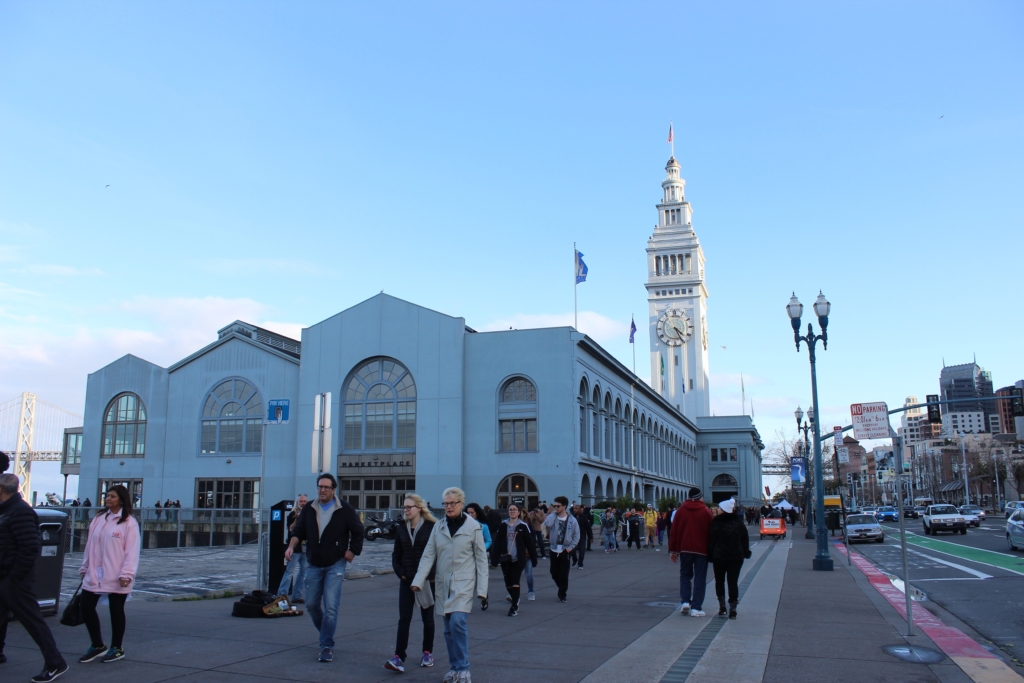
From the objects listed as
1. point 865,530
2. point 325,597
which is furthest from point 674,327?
point 325,597

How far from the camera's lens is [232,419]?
54531mm

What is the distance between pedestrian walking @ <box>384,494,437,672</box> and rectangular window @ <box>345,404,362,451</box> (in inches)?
1715

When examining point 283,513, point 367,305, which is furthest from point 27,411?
point 283,513

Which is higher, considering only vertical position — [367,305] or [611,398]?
[367,305]

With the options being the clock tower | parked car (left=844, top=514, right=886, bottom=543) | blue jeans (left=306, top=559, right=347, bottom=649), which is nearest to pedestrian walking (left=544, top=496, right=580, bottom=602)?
blue jeans (left=306, top=559, right=347, bottom=649)

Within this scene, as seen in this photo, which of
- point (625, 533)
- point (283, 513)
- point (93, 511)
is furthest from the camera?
point (625, 533)

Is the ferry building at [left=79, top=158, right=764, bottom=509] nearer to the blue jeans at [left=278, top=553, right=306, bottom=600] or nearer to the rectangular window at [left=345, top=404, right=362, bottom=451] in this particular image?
the rectangular window at [left=345, top=404, right=362, bottom=451]

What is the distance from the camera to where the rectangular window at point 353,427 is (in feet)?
169

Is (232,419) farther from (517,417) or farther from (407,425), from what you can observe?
(517,417)

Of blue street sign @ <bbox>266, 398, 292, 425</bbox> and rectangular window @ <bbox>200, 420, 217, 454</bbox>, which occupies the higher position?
rectangular window @ <bbox>200, 420, 217, 454</bbox>

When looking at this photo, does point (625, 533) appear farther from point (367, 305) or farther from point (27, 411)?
point (27, 411)

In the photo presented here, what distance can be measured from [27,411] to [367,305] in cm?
16282

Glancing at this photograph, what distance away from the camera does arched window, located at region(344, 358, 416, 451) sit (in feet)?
165

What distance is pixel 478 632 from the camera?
35.9 feet
